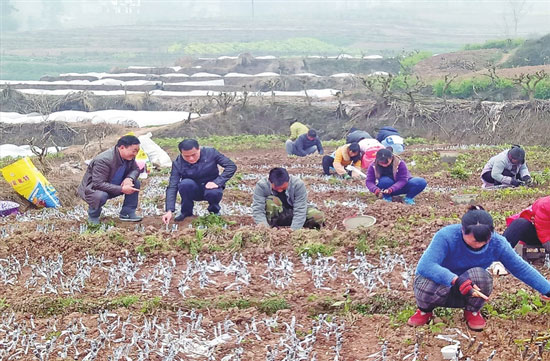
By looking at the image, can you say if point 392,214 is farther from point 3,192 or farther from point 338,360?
point 3,192

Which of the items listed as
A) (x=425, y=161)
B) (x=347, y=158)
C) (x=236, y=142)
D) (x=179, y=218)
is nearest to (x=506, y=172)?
(x=347, y=158)

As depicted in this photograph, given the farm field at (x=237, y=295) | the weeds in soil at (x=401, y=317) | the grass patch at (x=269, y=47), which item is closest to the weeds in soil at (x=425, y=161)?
the farm field at (x=237, y=295)

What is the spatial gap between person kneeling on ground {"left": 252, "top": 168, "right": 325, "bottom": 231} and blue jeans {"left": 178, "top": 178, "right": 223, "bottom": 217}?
1119mm

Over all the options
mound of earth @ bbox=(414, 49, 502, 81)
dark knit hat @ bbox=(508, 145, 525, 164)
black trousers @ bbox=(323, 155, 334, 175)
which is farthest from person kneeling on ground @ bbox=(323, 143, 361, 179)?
mound of earth @ bbox=(414, 49, 502, 81)

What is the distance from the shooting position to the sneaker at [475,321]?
4.79 meters

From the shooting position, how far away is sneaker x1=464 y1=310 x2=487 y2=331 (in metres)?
4.79

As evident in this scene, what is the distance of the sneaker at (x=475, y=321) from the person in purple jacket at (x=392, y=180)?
15.9ft

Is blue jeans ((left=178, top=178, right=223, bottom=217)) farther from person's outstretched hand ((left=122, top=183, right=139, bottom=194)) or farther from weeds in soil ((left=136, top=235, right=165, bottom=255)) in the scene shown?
weeds in soil ((left=136, top=235, right=165, bottom=255))

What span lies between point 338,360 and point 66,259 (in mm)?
3430

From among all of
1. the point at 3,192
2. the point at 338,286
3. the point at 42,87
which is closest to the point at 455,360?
the point at 338,286

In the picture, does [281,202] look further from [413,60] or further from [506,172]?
[413,60]

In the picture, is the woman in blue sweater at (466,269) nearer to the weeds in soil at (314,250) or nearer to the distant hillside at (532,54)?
the weeds in soil at (314,250)

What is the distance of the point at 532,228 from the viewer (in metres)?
6.30

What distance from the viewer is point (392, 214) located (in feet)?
28.9
